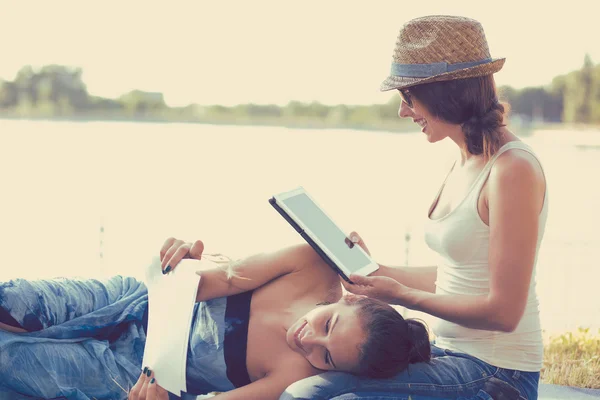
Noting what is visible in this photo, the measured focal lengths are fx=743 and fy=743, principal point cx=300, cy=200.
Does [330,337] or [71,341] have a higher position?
[330,337]

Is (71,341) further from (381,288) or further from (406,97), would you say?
(406,97)

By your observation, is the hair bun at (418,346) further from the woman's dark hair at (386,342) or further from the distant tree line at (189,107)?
the distant tree line at (189,107)

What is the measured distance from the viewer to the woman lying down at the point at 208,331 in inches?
92.0

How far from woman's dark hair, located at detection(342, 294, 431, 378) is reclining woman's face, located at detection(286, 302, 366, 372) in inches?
0.9

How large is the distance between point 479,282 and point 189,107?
3171cm

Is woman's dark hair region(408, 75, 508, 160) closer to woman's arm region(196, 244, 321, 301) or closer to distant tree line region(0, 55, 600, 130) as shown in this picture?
woman's arm region(196, 244, 321, 301)

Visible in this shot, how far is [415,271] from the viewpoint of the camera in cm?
270

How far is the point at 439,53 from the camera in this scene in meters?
2.31

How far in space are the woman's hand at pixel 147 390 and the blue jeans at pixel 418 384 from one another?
43 cm

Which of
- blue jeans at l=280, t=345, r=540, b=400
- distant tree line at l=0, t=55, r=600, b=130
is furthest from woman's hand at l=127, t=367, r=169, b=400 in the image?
distant tree line at l=0, t=55, r=600, b=130

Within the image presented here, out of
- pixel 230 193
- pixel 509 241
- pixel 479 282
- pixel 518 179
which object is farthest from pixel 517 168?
pixel 230 193

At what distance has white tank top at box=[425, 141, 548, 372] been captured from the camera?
224cm

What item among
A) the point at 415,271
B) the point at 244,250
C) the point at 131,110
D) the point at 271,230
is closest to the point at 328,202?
the point at 271,230

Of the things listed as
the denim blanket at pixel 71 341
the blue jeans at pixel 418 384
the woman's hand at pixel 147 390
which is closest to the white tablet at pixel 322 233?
the blue jeans at pixel 418 384
